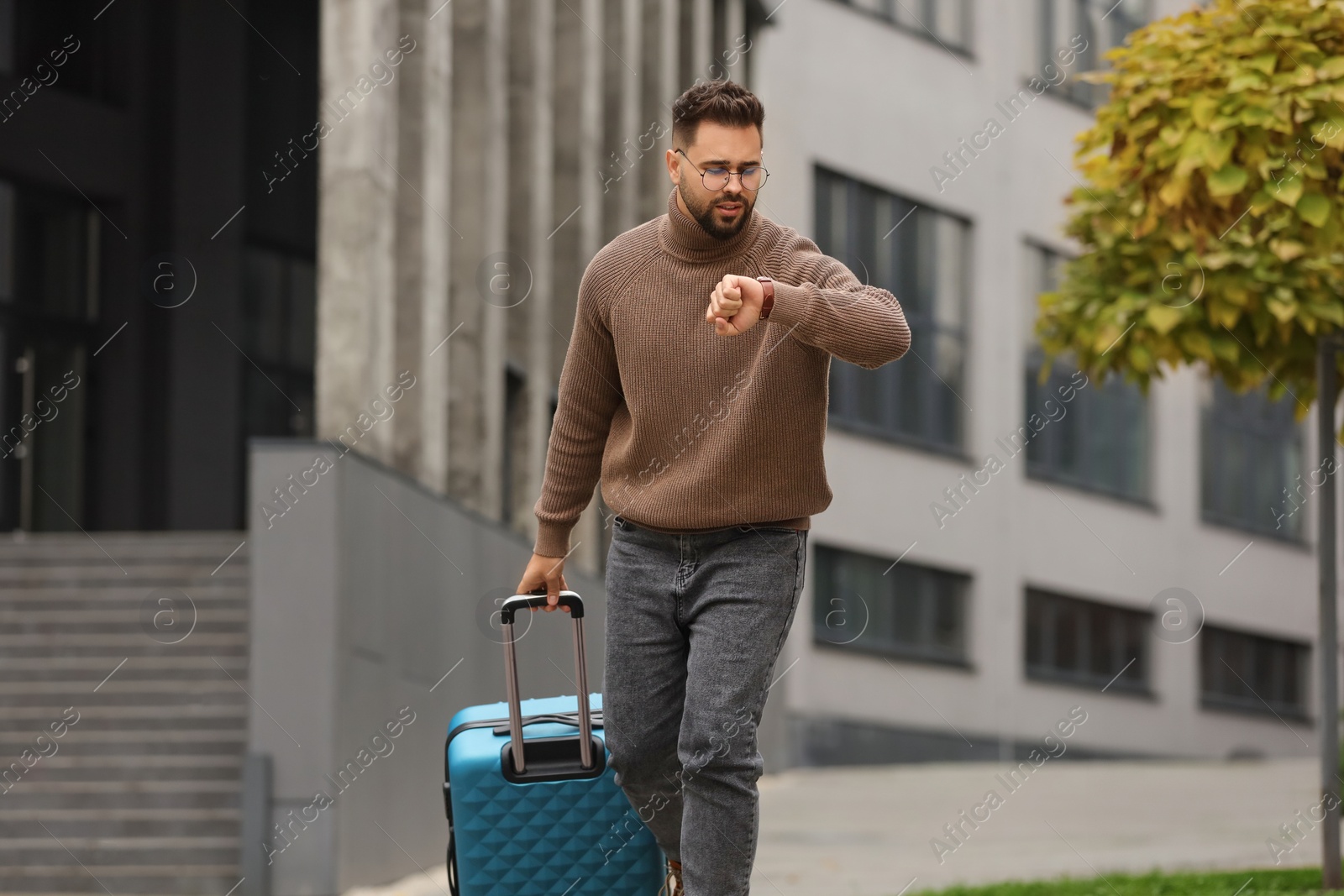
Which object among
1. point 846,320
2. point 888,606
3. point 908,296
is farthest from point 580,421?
point 908,296

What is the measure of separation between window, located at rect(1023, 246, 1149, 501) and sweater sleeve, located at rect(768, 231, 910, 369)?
22.8m

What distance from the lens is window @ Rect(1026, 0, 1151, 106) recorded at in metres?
27.4

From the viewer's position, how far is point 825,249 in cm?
2377

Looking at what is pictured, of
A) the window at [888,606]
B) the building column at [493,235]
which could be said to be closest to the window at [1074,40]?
the window at [888,606]

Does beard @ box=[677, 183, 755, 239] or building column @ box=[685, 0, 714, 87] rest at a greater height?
building column @ box=[685, 0, 714, 87]

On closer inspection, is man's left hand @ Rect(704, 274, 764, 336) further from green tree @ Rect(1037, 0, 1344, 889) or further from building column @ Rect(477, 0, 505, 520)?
building column @ Rect(477, 0, 505, 520)

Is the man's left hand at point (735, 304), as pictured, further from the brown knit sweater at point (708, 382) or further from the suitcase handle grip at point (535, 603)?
the suitcase handle grip at point (535, 603)

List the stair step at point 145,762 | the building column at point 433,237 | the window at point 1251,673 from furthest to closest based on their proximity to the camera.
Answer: the window at point 1251,673, the building column at point 433,237, the stair step at point 145,762

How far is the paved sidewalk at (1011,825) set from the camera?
9.72 metres

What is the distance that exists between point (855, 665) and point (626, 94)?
873cm

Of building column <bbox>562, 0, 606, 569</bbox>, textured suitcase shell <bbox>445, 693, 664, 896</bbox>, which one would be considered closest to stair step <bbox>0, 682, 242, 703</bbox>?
building column <bbox>562, 0, 606, 569</bbox>

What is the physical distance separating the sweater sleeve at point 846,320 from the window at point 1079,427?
74.8ft

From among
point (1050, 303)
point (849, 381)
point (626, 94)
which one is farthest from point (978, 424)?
point (1050, 303)

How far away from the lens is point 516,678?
14.6ft
